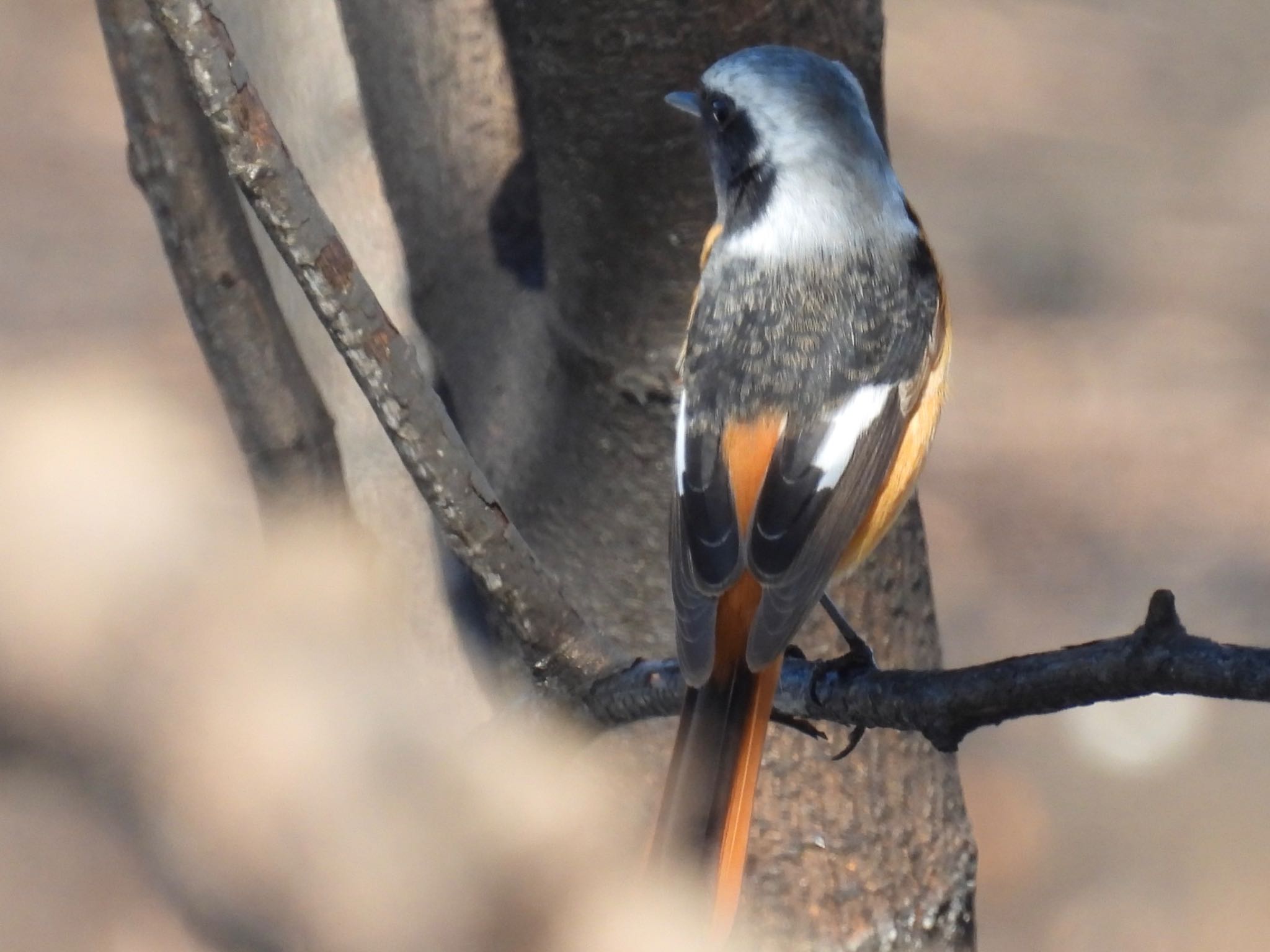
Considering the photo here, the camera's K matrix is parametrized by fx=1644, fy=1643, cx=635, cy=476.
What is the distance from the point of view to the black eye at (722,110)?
7.87ft

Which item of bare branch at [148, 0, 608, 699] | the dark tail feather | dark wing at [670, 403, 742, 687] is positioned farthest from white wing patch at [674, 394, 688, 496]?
the dark tail feather

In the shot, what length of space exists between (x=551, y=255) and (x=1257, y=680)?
1499 millimetres

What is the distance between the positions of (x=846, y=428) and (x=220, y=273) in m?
1.08

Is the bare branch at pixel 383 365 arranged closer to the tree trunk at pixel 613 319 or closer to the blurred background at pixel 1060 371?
the tree trunk at pixel 613 319

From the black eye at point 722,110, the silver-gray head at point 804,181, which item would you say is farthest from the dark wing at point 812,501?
the black eye at point 722,110

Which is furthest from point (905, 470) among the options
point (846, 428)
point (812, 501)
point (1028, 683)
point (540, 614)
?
point (1028, 683)

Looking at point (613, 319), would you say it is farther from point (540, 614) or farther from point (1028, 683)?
point (1028, 683)

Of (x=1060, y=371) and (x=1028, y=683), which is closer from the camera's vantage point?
(x=1028, y=683)

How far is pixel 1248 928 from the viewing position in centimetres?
453

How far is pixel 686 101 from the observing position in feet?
8.05

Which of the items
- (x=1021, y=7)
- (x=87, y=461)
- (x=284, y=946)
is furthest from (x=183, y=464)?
(x=1021, y=7)

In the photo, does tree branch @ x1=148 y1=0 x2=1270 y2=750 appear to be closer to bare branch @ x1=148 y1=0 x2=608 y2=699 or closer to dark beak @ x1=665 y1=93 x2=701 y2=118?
bare branch @ x1=148 y1=0 x2=608 y2=699

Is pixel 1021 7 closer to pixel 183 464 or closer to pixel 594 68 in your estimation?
pixel 183 464

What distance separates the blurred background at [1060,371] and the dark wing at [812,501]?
2214 millimetres
